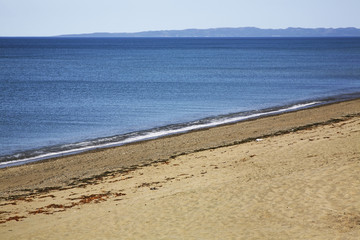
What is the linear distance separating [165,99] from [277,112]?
1272cm

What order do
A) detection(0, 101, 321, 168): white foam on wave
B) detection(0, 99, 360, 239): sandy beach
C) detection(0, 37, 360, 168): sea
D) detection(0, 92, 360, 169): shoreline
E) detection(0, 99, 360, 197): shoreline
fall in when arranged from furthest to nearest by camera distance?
detection(0, 37, 360, 168): sea → detection(0, 92, 360, 169): shoreline → detection(0, 101, 321, 168): white foam on wave → detection(0, 99, 360, 197): shoreline → detection(0, 99, 360, 239): sandy beach

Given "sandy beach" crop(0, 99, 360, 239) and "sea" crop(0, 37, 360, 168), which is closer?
"sandy beach" crop(0, 99, 360, 239)

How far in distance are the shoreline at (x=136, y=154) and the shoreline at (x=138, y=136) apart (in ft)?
3.13

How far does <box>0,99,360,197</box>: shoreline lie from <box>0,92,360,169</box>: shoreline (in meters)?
0.96

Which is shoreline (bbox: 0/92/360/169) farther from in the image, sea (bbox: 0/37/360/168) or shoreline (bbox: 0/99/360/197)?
shoreline (bbox: 0/99/360/197)

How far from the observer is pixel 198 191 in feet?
44.7

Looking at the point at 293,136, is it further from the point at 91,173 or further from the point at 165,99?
the point at 165,99

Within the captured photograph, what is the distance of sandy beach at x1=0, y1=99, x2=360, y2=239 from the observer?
10.7 meters

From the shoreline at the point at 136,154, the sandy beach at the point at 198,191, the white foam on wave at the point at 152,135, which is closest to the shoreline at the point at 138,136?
the white foam on wave at the point at 152,135

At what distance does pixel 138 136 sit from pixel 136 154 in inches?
208

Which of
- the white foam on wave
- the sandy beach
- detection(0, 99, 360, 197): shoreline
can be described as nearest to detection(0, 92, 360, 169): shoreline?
the white foam on wave

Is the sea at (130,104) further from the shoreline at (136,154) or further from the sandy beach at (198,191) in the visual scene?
the sandy beach at (198,191)

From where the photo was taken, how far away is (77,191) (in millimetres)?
15812

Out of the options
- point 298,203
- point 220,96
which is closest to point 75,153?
point 298,203
